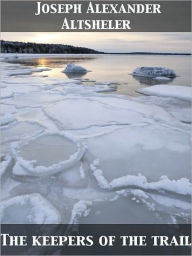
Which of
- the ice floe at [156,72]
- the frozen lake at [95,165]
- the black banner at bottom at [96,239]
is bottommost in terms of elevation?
the black banner at bottom at [96,239]

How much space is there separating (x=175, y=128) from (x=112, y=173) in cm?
214

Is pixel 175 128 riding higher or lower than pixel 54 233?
higher

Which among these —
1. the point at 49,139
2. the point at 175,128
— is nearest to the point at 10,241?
the point at 49,139

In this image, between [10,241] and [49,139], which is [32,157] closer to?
[49,139]

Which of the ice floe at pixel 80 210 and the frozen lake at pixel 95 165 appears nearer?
the ice floe at pixel 80 210

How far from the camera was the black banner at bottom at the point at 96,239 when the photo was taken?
217 cm

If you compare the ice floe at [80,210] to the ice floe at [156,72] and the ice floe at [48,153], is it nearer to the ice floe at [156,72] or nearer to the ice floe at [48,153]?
the ice floe at [48,153]

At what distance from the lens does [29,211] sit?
100 inches

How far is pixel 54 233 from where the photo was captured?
2.29 m

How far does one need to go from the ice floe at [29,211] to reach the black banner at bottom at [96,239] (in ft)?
0.21

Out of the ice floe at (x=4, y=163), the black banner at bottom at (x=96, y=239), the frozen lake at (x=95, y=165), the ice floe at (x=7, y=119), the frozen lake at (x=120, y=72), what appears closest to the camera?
the black banner at bottom at (x=96, y=239)

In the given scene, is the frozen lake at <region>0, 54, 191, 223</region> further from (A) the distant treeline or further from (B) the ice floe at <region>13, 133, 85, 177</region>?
(A) the distant treeline

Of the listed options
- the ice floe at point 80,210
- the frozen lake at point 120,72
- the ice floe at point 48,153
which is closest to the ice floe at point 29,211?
the ice floe at point 80,210

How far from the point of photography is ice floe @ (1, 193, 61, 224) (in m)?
2.42
